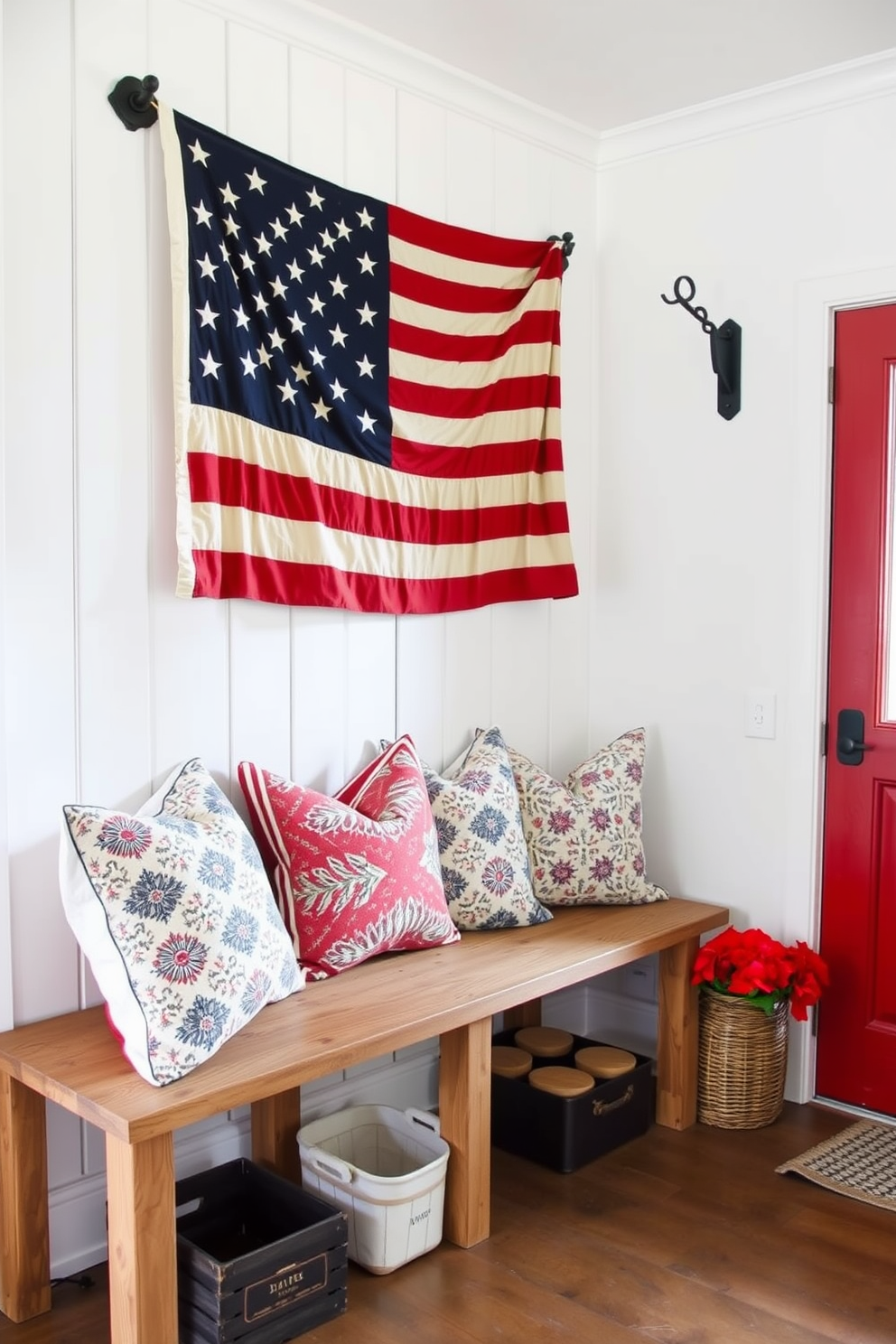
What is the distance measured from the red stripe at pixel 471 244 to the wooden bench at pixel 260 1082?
1.65 metres

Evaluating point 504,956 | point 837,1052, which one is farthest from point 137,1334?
point 837,1052

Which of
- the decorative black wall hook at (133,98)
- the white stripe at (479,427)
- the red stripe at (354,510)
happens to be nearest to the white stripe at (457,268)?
the white stripe at (479,427)

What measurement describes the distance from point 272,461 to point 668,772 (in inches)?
57.2

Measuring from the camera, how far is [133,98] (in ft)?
7.63

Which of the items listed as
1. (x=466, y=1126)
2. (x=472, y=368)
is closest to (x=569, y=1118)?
(x=466, y=1126)

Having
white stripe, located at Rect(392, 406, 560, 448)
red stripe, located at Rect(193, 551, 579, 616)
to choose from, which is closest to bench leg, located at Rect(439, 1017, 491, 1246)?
red stripe, located at Rect(193, 551, 579, 616)

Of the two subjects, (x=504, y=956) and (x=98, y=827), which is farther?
(x=504, y=956)

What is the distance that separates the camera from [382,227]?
9.27ft

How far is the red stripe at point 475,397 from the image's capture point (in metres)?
2.90

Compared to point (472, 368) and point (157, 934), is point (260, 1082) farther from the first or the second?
point (472, 368)

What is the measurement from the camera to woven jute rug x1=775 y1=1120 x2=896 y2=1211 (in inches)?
105

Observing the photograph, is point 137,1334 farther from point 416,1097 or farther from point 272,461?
point 272,461

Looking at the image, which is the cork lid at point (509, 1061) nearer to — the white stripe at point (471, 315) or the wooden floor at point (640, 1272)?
the wooden floor at point (640, 1272)

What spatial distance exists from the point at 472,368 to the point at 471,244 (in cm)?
30
